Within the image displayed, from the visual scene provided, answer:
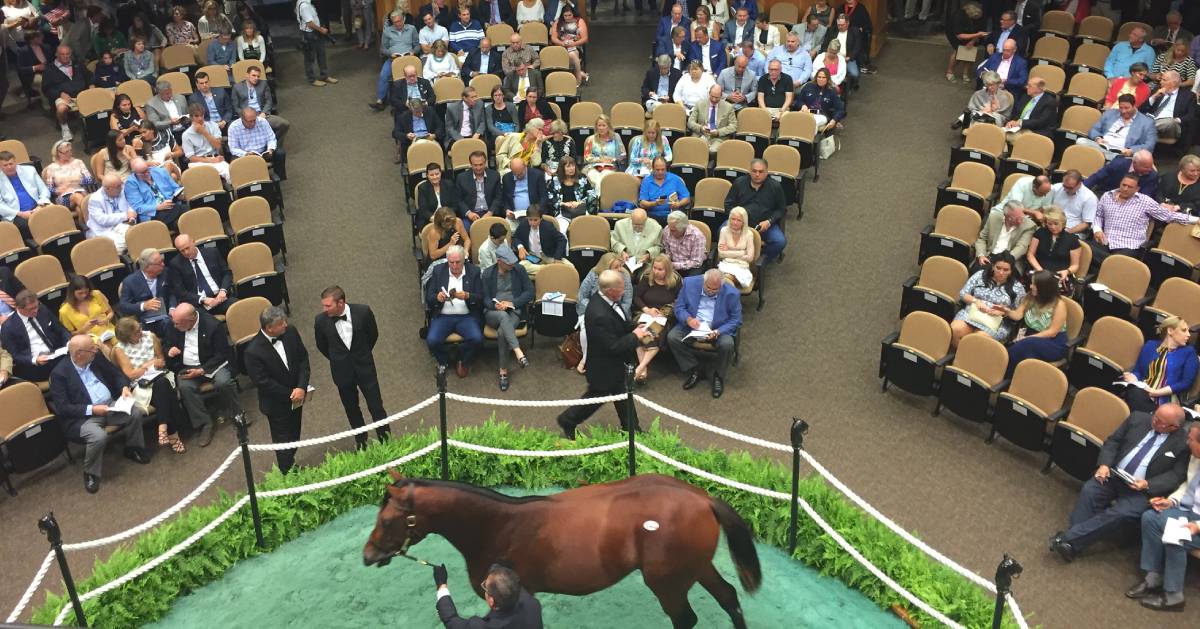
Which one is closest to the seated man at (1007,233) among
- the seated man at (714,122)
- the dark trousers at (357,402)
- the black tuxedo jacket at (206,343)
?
the seated man at (714,122)

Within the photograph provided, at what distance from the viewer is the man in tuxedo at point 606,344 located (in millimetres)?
8039

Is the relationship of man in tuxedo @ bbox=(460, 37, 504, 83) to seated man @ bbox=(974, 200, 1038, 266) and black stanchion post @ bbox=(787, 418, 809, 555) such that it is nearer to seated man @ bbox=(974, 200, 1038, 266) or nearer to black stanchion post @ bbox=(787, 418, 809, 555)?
seated man @ bbox=(974, 200, 1038, 266)

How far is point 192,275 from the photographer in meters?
9.85

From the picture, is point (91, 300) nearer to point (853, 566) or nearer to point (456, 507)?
point (456, 507)

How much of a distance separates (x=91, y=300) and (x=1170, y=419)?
8332 mm

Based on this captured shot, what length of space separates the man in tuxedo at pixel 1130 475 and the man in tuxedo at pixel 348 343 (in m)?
4.99

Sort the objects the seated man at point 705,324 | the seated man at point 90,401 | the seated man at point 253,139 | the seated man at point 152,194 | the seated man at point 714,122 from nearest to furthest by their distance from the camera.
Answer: the seated man at point 90,401, the seated man at point 705,324, the seated man at point 152,194, the seated man at point 253,139, the seated man at point 714,122

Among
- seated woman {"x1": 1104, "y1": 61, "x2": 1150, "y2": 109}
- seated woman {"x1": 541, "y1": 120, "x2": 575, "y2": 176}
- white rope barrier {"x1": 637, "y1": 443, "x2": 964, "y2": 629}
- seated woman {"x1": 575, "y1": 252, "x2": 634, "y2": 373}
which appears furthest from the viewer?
seated woman {"x1": 1104, "y1": 61, "x2": 1150, "y2": 109}

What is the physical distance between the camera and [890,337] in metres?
9.49

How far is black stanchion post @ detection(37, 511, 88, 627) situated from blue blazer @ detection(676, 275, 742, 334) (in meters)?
4.99

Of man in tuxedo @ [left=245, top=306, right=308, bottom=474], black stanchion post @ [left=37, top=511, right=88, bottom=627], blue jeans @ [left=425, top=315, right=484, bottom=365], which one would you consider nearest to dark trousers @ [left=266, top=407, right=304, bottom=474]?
man in tuxedo @ [left=245, top=306, right=308, bottom=474]

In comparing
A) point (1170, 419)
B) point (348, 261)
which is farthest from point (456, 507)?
point (348, 261)

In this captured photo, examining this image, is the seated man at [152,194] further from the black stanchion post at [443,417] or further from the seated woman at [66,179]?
the black stanchion post at [443,417]

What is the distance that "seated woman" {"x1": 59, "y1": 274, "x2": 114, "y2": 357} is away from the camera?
9.34m
